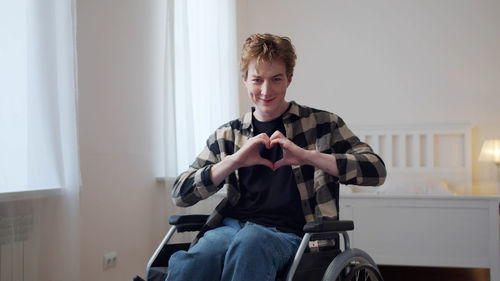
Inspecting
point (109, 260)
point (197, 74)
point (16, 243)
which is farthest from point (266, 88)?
point (197, 74)

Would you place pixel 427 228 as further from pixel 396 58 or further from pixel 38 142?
pixel 38 142

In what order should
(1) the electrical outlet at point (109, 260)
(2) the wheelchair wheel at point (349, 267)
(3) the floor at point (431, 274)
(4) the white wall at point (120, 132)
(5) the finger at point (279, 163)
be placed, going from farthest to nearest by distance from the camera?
(3) the floor at point (431, 274) < (1) the electrical outlet at point (109, 260) < (4) the white wall at point (120, 132) < (5) the finger at point (279, 163) < (2) the wheelchair wheel at point (349, 267)

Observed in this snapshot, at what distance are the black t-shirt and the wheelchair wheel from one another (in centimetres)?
16

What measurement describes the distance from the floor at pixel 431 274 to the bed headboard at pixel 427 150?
0.67 meters

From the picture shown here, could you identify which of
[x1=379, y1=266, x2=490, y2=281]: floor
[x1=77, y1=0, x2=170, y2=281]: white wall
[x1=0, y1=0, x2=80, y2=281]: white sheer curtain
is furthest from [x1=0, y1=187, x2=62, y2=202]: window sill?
[x1=379, y1=266, x2=490, y2=281]: floor

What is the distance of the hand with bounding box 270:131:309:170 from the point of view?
1429mm

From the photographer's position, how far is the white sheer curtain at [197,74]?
2.83 m

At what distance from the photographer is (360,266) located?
4.87 feet

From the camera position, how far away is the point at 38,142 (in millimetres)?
1743

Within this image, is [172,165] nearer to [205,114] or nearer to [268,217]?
[205,114]

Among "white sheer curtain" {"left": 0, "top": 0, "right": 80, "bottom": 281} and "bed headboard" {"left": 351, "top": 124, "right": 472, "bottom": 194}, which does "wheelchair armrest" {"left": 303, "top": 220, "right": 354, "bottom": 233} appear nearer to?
"white sheer curtain" {"left": 0, "top": 0, "right": 80, "bottom": 281}

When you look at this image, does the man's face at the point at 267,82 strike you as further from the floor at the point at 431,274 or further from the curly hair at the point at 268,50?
the floor at the point at 431,274

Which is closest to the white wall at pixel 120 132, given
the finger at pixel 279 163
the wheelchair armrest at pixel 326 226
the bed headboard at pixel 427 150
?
the finger at pixel 279 163

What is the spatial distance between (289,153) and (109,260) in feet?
4.06
